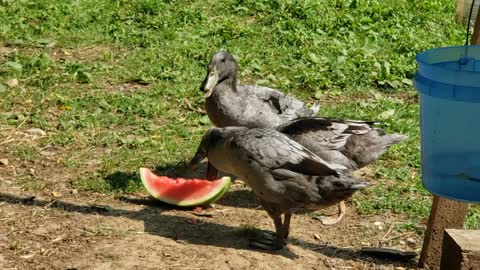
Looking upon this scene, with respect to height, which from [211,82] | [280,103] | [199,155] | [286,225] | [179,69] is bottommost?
[179,69]

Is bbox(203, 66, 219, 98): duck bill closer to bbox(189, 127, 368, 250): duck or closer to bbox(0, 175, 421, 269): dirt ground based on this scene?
bbox(0, 175, 421, 269): dirt ground

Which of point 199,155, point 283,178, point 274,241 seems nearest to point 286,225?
point 274,241

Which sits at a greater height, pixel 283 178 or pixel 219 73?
pixel 219 73

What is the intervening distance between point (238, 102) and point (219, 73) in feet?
1.09

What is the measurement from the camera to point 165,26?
11.5m

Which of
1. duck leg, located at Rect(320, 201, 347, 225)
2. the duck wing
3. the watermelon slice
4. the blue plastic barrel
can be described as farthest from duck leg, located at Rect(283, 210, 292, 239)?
the blue plastic barrel

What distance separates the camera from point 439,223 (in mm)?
5980

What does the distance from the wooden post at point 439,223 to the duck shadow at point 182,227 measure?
0.23 meters

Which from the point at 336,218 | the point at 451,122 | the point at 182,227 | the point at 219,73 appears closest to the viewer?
the point at 451,122

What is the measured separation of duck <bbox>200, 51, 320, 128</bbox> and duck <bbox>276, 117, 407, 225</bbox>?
60 centimetres

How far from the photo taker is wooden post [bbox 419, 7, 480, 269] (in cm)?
595

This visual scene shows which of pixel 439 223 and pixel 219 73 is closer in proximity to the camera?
pixel 439 223

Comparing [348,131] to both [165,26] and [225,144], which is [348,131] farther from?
[165,26]

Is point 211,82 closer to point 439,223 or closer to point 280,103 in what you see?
point 280,103
